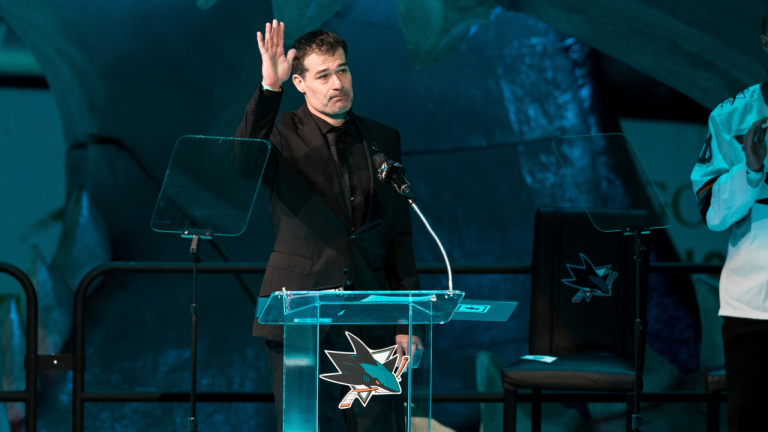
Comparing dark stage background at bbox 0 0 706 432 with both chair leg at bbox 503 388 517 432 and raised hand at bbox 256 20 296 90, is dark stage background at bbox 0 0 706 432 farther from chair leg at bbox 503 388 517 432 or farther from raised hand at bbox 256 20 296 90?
raised hand at bbox 256 20 296 90

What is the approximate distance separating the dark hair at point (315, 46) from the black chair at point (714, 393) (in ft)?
6.04

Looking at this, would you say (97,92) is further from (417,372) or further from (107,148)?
(417,372)

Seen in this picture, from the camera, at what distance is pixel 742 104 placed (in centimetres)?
221

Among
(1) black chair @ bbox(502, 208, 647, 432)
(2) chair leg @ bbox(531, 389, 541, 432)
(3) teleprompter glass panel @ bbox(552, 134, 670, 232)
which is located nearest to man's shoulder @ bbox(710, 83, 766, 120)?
(3) teleprompter glass panel @ bbox(552, 134, 670, 232)

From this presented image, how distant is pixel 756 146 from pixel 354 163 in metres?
1.11

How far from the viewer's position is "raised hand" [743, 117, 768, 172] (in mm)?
2037

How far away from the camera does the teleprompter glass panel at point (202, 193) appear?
2439 mm

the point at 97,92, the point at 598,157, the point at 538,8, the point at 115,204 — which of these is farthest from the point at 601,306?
the point at 97,92

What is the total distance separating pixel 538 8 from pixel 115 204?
230 centimetres

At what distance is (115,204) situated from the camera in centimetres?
363

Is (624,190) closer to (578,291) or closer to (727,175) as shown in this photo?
(578,291)

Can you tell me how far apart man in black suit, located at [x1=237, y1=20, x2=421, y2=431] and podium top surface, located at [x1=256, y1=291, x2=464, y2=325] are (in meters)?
0.42

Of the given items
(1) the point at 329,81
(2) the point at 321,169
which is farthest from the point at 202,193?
(1) the point at 329,81

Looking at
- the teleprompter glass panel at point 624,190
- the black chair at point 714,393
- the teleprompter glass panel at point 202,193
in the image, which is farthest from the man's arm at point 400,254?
the black chair at point 714,393
